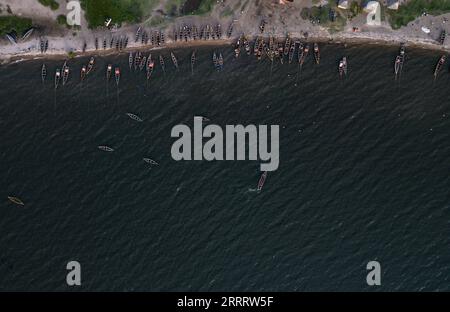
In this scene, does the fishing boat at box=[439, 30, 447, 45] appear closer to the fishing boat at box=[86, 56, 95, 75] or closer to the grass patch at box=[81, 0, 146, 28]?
the grass patch at box=[81, 0, 146, 28]

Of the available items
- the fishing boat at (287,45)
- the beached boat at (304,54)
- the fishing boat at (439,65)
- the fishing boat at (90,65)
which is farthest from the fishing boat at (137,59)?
the fishing boat at (439,65)

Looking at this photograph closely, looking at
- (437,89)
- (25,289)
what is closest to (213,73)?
(437,89)

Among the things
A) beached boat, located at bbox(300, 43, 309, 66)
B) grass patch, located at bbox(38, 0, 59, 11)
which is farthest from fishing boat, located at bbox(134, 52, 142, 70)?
beached boat, located at bbox(300, 43, 309, 66)

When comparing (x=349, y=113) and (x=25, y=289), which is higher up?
(x=349, y=113)

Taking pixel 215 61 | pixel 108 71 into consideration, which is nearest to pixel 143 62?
pixel 108 71

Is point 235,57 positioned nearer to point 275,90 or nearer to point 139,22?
point 275,90

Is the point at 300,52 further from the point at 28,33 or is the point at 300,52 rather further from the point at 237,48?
the point at 28,33
